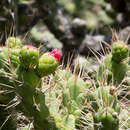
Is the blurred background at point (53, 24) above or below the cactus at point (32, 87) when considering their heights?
below

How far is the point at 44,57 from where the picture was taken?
184cm

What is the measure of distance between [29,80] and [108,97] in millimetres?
452

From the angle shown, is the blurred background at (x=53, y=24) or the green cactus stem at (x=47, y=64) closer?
the green cactus stem at (x=47, y=64)

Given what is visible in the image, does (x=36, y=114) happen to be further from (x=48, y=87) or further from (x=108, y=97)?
(x=108, y=97)

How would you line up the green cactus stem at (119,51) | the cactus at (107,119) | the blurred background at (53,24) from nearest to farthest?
the cactus at (107,119) < the green cactus stem at (119,51) < the blurred background at (53,24)

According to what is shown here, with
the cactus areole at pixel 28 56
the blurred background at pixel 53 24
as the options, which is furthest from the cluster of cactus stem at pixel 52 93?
the blurred background at pixel 53 24

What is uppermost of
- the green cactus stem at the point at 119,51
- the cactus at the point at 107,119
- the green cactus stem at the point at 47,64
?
the green cactus stem at the point at 47,64

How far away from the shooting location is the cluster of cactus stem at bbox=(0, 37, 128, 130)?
1.83 metres

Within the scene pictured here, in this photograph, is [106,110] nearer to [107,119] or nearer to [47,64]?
[107,119]

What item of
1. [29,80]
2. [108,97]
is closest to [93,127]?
[108,97]

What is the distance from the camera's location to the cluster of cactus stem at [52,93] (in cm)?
183

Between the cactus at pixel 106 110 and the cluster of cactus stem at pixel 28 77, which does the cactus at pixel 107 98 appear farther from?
the cluster of cactus stem at pixel 28 77

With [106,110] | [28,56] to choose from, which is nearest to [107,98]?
[106,110]

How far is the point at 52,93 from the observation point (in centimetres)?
225
